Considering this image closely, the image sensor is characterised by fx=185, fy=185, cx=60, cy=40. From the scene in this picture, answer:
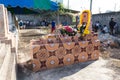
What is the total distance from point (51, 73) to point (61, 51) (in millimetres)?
817

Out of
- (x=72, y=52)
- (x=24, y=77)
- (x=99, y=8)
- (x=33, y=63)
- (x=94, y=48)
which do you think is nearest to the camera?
(x=24, y=77)

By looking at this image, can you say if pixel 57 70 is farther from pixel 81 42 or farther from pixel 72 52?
pixel 81 42

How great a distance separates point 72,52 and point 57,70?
2.80ft

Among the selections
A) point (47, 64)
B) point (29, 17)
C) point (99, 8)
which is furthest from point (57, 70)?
point (99, 8)

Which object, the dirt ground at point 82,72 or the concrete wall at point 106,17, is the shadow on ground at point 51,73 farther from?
the concrete wall at point 106,17

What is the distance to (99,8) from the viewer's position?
52.9m

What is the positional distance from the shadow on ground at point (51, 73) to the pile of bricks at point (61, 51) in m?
0.19

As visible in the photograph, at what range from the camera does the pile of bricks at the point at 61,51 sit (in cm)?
555

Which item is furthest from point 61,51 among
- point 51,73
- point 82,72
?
point 82,72

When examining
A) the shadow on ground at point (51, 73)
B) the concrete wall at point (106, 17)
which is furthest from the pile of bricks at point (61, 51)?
the concrete wall at point (106, 17)

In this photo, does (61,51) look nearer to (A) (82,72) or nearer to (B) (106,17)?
(A) (82,72)

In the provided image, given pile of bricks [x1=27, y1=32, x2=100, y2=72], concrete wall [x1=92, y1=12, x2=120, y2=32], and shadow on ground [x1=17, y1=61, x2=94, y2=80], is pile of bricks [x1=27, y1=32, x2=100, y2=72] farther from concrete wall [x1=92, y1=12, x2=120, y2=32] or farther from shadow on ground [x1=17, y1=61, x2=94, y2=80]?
concrete wall [x1=92, y1=12, x2=120, y2=32]

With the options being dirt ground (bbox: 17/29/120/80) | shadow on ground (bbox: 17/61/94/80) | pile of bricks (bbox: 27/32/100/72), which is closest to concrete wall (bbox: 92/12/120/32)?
pile of bricks (bbox: 27/32/100/72)

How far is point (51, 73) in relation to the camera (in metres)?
5.44
